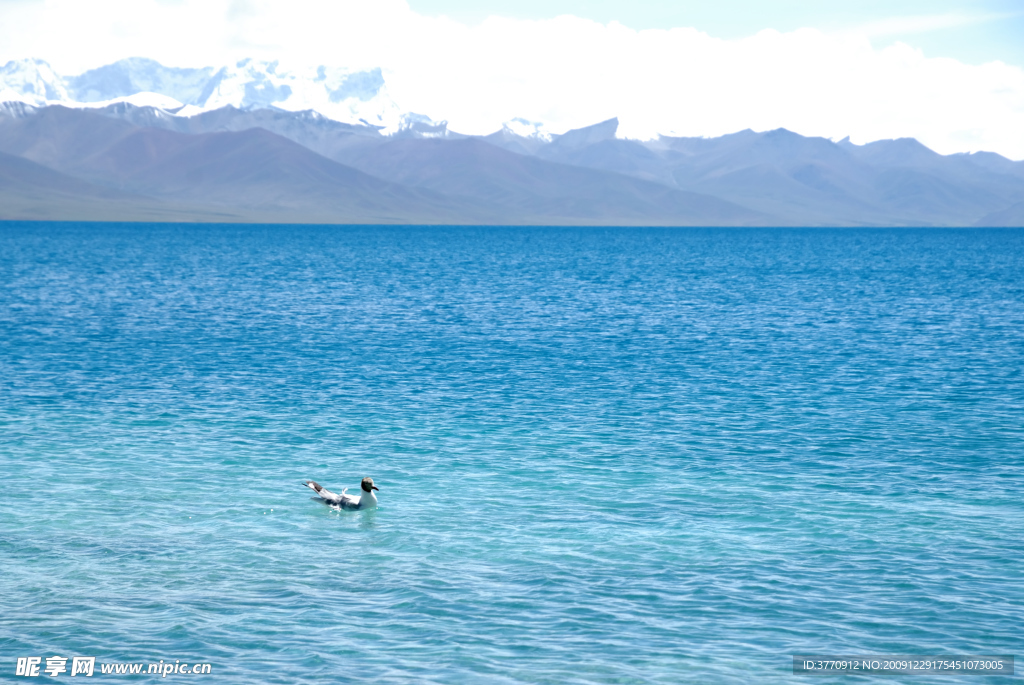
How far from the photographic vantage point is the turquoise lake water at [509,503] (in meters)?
15.5

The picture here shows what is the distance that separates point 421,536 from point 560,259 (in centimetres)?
14020

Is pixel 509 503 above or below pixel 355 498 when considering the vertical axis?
below

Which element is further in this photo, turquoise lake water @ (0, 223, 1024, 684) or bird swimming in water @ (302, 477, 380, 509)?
bird swimming in water @ (302, 477, 380, 509)

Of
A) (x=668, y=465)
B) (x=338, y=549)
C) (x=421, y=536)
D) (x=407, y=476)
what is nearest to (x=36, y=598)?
(x=338, y=549)

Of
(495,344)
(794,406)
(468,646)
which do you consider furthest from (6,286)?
(468,646)

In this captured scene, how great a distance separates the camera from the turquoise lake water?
608 inches

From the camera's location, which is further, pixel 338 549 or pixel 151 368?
pixel 151 368

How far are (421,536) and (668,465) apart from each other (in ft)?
25.8

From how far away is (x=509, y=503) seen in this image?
22797 mm

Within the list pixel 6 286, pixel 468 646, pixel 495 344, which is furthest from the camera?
pixel 6 286

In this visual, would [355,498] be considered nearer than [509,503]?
A: Yes

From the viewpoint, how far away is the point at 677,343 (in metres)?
53.3

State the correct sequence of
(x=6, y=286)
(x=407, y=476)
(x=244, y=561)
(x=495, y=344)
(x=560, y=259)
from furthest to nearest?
(x=560, y=259), (x=6, y=286), (x=495, y=344), (x=407, y=476), (x=244, y=561)

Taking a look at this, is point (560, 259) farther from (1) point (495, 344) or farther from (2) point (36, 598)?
(2) point (36, 598)
